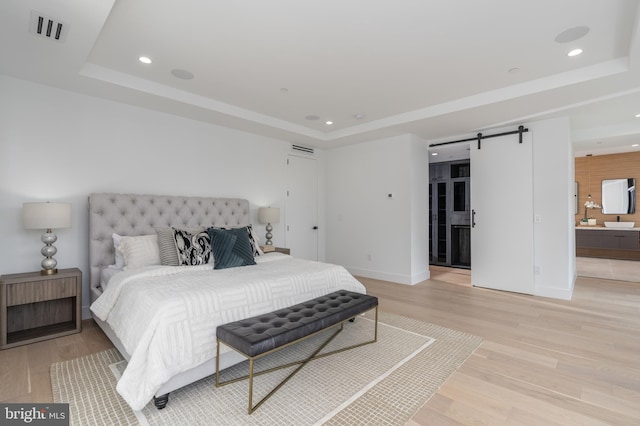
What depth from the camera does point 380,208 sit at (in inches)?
214

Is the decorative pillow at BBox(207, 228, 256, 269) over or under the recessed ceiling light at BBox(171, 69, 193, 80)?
under

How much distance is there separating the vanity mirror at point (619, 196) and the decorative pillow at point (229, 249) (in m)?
8.77

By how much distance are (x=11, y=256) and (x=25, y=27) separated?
2.12m

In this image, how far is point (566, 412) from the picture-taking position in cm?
184

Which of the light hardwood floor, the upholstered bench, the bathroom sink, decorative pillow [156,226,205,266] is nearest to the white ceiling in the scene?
decorative pillow [156,226,205,266]

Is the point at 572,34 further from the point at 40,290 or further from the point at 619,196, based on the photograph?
the point at 619,196

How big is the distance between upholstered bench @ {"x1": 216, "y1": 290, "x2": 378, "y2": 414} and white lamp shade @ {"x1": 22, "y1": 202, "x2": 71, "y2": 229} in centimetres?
209

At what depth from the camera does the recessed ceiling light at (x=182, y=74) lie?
306 cm

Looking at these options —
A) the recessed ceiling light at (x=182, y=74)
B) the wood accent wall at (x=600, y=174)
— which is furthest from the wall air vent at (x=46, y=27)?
the wood accent wall at (x=600, y=174)

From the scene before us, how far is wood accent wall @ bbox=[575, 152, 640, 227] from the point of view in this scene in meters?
7.04

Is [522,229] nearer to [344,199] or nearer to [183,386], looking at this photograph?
[344,199]

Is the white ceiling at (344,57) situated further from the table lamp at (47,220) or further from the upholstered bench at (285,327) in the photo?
the upholstered bench at (285,327)

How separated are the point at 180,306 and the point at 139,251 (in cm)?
148

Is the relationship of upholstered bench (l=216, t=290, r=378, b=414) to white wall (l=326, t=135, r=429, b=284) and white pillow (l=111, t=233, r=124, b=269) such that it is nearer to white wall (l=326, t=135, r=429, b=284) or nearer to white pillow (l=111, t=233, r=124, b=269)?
white pillow (l=111, t=233, r=124, b=269)
